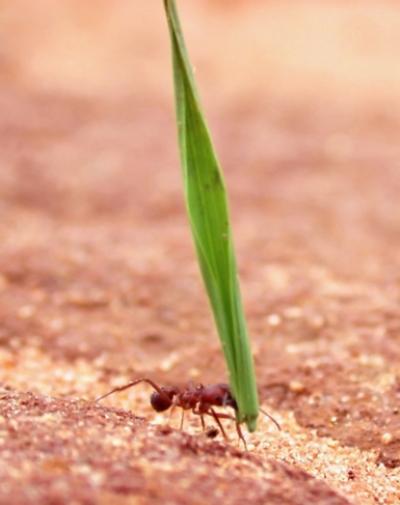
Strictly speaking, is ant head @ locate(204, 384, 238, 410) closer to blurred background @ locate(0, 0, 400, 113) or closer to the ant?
the ant

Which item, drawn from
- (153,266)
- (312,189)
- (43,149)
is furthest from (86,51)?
(153,266)

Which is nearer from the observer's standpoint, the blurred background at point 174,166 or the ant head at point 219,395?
the ant head at point 219,395

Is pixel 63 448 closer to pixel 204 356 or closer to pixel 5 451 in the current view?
pixel 5 451

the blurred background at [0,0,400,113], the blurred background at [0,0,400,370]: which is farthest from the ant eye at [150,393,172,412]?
the blurred background at [0,0,400,113]

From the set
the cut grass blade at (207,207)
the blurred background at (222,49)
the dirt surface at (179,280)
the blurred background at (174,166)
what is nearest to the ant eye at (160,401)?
the dirt surface at (179,280)

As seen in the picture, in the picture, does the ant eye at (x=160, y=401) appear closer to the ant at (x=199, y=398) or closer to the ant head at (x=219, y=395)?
the ant at (x=199, y=398)

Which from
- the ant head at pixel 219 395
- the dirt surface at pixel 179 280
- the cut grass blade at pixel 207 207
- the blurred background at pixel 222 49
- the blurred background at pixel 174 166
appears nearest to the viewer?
the dirt surface at pixel 179 280
